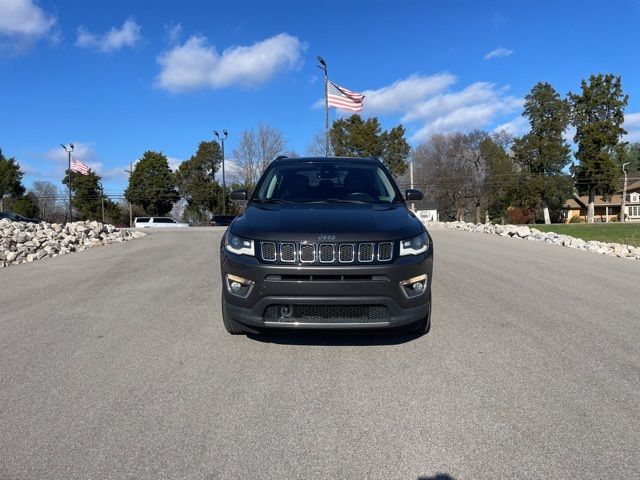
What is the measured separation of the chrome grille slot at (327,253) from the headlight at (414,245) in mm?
595

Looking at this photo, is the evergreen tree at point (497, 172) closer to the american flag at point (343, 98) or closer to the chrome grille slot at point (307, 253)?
the american flag at point (343, 98)

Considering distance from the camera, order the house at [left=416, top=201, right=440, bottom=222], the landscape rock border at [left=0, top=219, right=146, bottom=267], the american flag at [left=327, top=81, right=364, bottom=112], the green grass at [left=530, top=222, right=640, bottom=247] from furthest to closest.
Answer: the house at [left=416, top=201, right=440, bottom=222] → the american flag at [left=327, top=81, right=364, bottom=112] → the green grass at [left=530, top=222, right=640, bottom=247] → the landscape rock border at [left=0, top=219, right=146, bottom=267]

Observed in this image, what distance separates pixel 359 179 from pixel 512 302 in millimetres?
2594

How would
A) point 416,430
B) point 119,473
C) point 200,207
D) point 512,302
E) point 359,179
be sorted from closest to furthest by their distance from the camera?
point 119,473
point 416,430
point 359,179
point 512,302
point 200,207

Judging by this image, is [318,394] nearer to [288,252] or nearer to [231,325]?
[288,252]

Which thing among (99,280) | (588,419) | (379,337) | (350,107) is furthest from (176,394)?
(350,107)

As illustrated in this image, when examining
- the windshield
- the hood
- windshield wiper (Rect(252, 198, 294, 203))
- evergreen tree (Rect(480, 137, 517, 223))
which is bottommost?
the hood

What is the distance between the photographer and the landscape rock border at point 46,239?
37.8 ft

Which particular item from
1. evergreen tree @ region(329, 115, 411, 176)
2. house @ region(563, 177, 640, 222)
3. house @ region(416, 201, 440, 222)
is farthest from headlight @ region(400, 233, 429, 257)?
house @ region(563, 177, 640, 222)

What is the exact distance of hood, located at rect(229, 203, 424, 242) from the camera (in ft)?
13.9

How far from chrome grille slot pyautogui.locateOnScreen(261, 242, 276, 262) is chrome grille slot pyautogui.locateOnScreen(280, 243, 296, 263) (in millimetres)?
72

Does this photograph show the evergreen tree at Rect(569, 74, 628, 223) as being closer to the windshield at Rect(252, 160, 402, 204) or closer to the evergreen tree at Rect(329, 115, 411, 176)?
the evergreen tree at Rect(329, 115, 411, 176)

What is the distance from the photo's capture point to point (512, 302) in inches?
258

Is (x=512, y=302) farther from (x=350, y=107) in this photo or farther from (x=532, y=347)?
(x=350, y=107)
